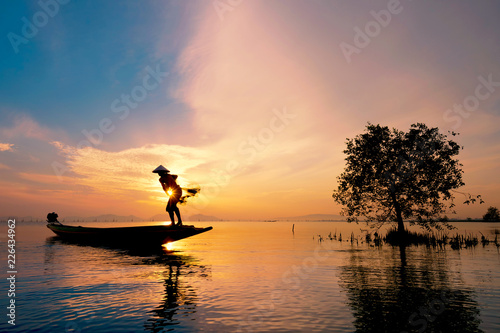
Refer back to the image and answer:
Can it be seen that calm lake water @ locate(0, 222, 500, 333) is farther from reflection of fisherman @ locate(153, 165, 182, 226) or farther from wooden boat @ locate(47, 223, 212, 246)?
wooden boat @ locate(47, 223, 212, 246)

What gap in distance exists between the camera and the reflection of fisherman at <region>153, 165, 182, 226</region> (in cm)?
2319

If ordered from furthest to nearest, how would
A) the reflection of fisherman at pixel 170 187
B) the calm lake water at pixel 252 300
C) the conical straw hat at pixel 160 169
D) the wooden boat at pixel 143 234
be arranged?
1. the wooden boat at pixel 143 234
2. the reflection of fisherman at pixel 170 187
3. the conical straw hat at pixel 160 169
4. the calm lake water at pixel 252 300

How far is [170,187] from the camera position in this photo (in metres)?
23.4

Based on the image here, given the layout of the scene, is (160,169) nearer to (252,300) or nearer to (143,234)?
(143,234)

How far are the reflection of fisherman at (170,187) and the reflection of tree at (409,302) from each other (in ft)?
44.8

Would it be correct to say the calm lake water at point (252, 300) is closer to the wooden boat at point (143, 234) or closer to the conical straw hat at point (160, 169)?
the wooden boat at point (143, 234)

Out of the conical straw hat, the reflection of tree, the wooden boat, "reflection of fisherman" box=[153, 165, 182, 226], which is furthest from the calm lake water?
the conical straw hat

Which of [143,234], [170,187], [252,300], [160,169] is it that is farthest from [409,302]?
[143,234]

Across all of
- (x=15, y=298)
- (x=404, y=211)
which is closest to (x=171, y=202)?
(x=15, y=298)

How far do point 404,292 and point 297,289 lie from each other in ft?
13.6

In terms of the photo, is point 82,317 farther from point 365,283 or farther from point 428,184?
point 428,184

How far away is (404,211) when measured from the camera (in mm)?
35531

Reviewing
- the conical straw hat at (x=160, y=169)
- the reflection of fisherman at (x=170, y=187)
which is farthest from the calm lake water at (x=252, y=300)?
the conical straw hat at (x=160, y=169)

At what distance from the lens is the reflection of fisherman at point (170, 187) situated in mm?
23188
